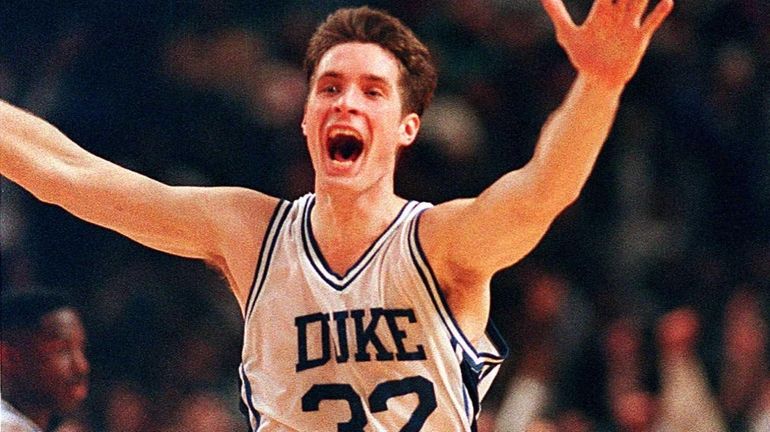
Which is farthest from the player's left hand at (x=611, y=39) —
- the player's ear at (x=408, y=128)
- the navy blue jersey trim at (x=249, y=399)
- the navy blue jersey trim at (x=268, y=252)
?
the navy blue jersey trim at (x=249, y=399)

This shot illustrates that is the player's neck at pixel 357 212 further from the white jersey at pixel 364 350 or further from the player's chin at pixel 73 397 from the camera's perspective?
the player's chin at pixel 73 397

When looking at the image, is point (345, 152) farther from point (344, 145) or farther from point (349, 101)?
point (349, 101)

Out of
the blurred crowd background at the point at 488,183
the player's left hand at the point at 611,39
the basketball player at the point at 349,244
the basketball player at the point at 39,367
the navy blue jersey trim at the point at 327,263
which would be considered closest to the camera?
the player's left hand at the point at 611,39

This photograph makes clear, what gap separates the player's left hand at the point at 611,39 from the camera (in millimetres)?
2588

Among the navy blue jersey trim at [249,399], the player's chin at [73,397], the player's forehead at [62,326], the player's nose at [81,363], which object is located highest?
the navy blue jersey trim at [249,399]

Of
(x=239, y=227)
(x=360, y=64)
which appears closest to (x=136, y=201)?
(x=239, y=227)

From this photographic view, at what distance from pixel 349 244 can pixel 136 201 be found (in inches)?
21.2

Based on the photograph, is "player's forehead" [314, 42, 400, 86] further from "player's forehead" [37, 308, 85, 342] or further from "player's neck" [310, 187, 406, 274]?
"player's forehead" [37, 308, 85, 342]

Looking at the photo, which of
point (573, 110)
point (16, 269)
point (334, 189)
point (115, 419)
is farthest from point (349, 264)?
point (16, 269)

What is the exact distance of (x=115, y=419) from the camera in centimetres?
590

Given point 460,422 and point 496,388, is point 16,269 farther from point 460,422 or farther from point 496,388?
point 460,422

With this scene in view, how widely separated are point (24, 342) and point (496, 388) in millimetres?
1941

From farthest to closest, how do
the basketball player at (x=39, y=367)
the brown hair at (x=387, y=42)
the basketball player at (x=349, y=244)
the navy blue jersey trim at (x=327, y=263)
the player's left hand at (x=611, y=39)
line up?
the basketball player at (x=39, y=367) < the brown hair at (x=387, y=42) < the navy blue jersey trim at (x=327, y=263) < the basketball player at (x=349, y=244) < the player's left hand at (x=611, y=39)

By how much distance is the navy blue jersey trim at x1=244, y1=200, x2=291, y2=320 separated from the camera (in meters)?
3.25
